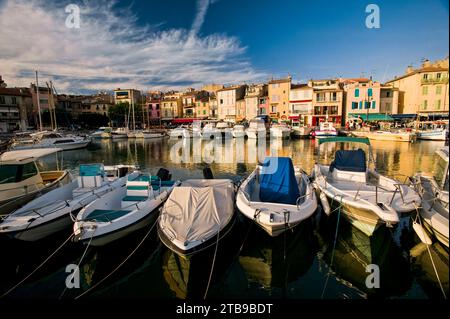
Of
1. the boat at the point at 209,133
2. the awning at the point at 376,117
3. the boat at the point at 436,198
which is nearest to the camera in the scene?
the boat at the point at 436,198

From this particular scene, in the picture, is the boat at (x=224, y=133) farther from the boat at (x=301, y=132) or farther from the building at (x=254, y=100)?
the building at (x=254, y=100)

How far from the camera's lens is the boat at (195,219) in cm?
677

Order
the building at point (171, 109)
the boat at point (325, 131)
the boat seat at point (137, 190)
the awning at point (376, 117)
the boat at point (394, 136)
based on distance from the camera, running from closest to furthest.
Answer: the boat seat at point (137, 190) < the boat at point (394, 136) < the boat at point (325, 131) < the awning at point (376, 117) < the building at point (171, 109)

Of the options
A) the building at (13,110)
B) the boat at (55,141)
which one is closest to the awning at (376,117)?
the boat at (55,141)

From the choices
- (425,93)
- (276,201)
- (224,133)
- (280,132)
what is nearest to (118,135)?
(224,133)

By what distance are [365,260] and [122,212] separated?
7.75 meters

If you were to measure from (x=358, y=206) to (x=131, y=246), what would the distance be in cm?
748

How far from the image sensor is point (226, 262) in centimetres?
767

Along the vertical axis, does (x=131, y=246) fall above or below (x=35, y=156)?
below

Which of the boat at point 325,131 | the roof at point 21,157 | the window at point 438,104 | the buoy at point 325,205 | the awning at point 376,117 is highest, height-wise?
the window at point 438,104

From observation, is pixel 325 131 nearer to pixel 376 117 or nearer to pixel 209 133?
pixel 376 117

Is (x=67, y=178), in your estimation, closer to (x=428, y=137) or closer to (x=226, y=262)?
(x=226, y=262)

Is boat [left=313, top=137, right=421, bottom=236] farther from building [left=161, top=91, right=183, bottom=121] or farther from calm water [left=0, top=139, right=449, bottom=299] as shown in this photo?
building [left=161, top=91, right=183, bottom=121]
